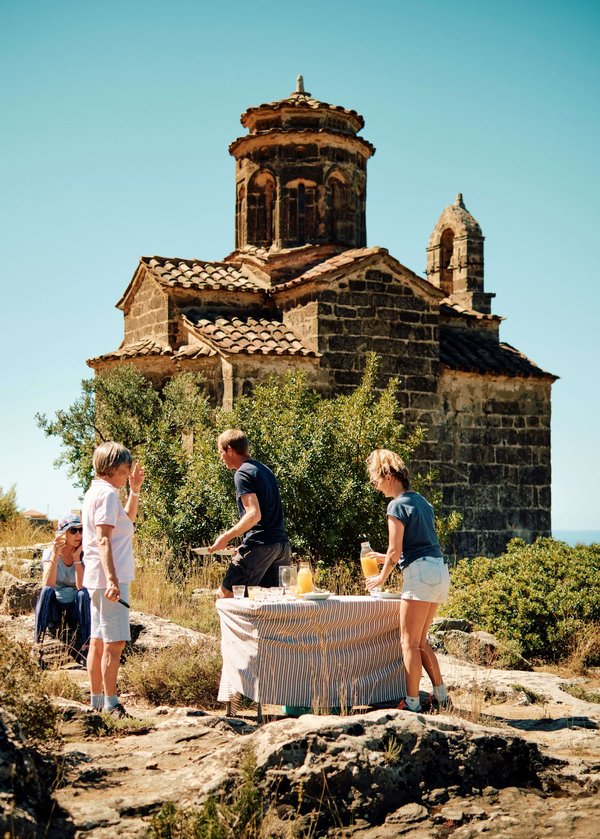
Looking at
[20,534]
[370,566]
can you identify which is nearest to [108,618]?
[370,566]

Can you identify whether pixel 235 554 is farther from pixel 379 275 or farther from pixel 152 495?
pixel 379 275

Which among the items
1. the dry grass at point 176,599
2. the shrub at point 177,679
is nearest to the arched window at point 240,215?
the dry grass at point 176,599

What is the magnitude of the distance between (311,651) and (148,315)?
12606 mm

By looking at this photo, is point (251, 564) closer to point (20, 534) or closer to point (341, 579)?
point (341, 579)

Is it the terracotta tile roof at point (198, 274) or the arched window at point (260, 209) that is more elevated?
the arched window at point (260, 209)

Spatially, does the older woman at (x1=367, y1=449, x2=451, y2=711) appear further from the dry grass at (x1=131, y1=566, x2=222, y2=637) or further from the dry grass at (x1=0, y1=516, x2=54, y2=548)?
the dry grass at (x1=0, y1=516, x2=54, y2=548)

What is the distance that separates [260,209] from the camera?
1942 cm

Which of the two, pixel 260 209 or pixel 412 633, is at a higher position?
pixel 260 209

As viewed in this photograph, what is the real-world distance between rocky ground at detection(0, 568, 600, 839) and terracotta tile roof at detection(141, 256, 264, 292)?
40.7ft

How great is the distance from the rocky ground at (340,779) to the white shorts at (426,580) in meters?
1.20

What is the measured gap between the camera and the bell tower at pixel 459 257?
2009 centimetres

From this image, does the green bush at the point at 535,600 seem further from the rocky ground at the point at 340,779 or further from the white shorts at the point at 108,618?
the white shorts at the point at 108,618

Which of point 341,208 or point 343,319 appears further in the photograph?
point 341,208

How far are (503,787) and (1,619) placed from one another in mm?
5934
